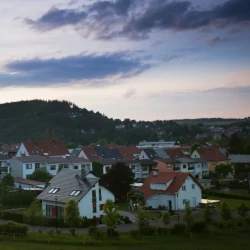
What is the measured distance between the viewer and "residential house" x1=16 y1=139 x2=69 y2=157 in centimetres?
7600

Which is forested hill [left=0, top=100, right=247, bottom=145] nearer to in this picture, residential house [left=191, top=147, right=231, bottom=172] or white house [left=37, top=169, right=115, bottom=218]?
residential house [left=191, top=147, right=231, bottom=172]

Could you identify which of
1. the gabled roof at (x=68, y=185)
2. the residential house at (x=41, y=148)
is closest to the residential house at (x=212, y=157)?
the residential house at (x=41, y=148)

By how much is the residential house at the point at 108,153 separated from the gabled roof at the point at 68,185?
139 ft

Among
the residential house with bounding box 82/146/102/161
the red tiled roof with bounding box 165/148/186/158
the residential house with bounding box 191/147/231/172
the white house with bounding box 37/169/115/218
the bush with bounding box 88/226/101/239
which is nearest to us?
the bush with bounding box 88/226/101/239

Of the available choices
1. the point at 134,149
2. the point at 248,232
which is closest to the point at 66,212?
the point at 248,232

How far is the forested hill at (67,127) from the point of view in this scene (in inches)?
6211

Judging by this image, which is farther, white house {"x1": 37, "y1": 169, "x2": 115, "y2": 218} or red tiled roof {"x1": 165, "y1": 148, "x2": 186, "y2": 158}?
red tiled roof {"x1": 165, "y1": 148, "x2": 186, "y2": 158}

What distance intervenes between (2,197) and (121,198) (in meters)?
12.3

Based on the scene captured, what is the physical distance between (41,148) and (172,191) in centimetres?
3952

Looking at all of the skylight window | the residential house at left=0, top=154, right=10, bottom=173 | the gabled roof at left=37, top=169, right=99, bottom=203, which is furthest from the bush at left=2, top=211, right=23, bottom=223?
the residential house at left=0, top=154, right=10, bottom=173

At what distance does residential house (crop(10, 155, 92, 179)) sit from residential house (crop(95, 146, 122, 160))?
15685mm

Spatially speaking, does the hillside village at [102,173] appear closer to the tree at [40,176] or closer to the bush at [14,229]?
the tree at [40,176]

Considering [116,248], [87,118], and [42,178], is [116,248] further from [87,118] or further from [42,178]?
[87,118]

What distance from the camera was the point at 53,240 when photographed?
25.8 meters
